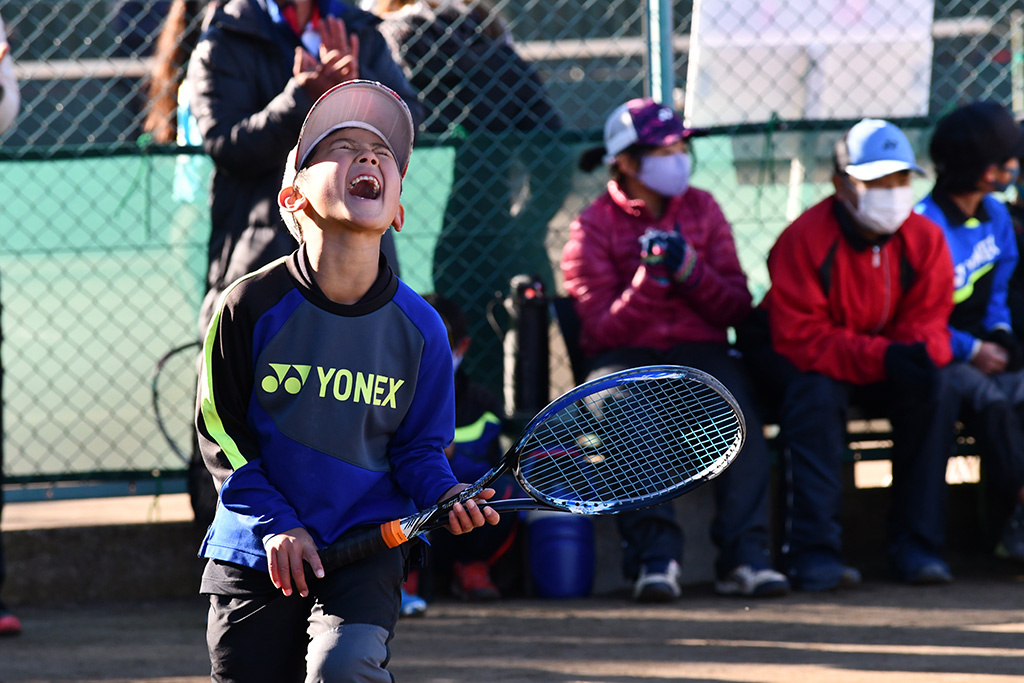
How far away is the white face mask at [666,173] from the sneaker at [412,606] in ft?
5.63

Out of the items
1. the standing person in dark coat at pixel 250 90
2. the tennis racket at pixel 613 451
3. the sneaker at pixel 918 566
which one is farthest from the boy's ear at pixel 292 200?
the sneaker at pixel 918 566

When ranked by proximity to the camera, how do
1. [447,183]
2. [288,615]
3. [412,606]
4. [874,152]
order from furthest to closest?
[447,183] → [874,152] → [412,606] → [288,615]

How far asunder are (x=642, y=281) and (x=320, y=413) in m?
2.41

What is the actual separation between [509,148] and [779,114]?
3.85ft

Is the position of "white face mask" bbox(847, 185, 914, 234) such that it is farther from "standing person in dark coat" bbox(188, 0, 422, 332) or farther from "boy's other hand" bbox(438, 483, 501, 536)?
"boy's other hand" bbox(438, 483, 501, 536)

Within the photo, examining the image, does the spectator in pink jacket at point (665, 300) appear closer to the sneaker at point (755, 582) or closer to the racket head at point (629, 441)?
the sneaker at point (755, 582)

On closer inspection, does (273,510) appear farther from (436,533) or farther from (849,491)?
(849,491)

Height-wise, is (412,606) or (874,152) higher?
(874,152)

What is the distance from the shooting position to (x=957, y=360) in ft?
15.5

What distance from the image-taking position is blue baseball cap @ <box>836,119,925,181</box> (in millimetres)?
4566

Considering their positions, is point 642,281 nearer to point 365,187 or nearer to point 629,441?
point 629,441

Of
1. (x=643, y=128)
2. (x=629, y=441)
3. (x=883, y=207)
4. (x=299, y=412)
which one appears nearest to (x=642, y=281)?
(x=643, y=128)

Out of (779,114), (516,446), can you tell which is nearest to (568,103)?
(779,114)

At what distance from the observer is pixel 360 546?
2.24 meters
